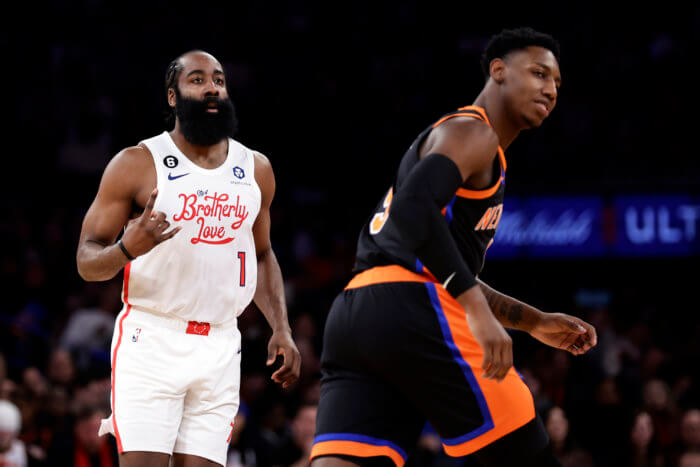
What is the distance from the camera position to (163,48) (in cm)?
1404

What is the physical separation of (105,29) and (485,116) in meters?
11.8

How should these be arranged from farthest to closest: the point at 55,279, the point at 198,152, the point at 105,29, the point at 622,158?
the point at 105,29 → the point at 622,158 → the point at 55,279 → the point at 198,152

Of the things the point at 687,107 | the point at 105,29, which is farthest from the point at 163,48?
the point at 687,107

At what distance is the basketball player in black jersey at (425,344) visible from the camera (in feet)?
9.19

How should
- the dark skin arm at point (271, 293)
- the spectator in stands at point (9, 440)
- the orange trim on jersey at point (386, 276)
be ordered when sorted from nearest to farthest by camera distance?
1. the orange trim on jersey at point (386, 276)
2. the dark skin arm at point (271, 293)
3. the spectator in stands at point (9, 440)

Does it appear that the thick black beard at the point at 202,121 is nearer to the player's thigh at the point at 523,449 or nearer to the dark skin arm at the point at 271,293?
the dark skin arm at the point at 271,293

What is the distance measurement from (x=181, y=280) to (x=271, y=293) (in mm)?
546

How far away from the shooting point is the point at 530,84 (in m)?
3.12

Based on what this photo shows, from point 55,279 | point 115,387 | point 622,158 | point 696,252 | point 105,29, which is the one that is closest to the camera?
point 115,387

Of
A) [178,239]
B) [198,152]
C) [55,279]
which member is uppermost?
[198,152]

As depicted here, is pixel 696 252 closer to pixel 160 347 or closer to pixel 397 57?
pixel 397 57

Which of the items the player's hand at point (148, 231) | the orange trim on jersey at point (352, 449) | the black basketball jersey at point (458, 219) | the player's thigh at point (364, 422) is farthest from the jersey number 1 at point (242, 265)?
the orange trim on jersey at point (352, 449)

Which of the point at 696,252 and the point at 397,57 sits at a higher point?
the point at 397,57

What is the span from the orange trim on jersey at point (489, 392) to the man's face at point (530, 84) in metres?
0.66
